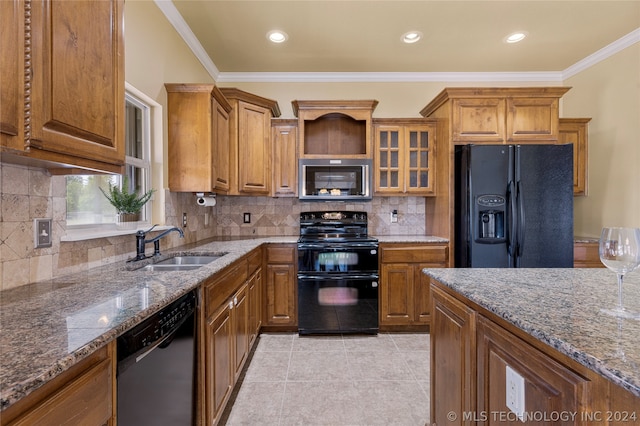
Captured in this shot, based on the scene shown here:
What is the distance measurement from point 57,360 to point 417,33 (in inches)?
129

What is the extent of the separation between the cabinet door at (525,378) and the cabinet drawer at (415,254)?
1882mm

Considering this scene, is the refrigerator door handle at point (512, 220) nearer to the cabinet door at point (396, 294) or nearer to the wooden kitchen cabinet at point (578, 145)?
the cabinet door at point (396, 294)

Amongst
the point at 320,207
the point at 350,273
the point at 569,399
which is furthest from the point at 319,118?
the point at 569,399

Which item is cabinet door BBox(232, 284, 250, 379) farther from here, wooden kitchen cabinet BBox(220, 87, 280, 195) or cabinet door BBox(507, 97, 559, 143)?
cabinet door BBox(507, 97, 559, 143)

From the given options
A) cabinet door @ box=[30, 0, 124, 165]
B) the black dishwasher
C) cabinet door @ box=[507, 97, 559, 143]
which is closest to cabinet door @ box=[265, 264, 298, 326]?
the black dishwasher

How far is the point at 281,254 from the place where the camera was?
2959 mm

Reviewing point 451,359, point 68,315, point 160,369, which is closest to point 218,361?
point 160,369

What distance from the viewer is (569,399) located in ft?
2.30

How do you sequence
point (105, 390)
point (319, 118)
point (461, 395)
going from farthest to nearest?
1. point (319, 118)
2. point (461, 395)
3. point (105, 390)

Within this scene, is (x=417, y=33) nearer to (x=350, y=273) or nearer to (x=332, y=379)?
(x=350, y=273)

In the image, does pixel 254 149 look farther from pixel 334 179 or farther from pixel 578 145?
pixel 578 145

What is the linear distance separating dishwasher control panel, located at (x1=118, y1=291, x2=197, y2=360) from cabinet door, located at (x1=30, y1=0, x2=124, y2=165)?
24.1 inches

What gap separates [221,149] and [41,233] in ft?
5.16

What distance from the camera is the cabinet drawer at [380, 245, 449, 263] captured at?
117 inches
